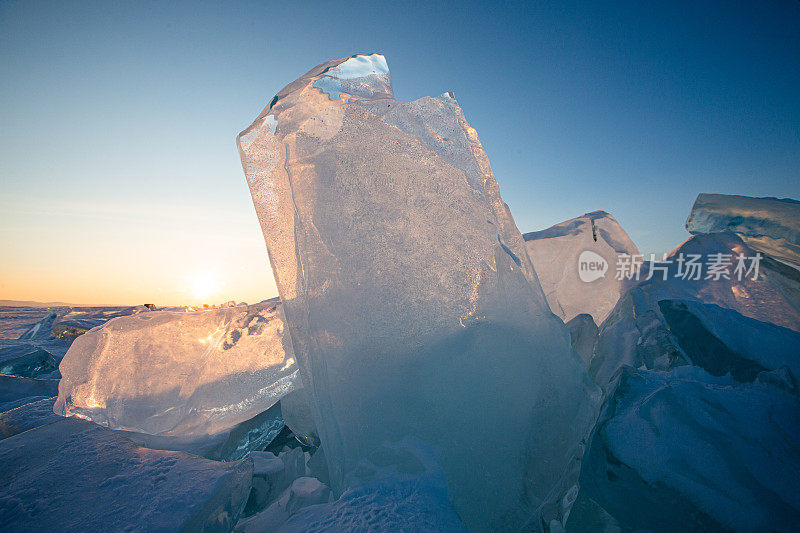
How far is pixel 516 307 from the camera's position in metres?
1.16

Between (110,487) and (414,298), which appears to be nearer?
(110,487)

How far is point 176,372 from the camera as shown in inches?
72.6

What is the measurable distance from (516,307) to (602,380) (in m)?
0.87

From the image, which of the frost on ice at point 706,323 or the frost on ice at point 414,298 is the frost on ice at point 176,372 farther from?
the frost on ice at point 706,323

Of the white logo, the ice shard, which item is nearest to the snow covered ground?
the white logo

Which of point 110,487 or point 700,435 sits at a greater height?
point 700,435

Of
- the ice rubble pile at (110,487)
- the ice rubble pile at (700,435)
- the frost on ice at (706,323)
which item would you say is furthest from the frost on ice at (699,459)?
the ice rubble pile at (110,487)

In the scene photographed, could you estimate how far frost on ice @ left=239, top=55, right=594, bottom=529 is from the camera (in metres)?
1.01

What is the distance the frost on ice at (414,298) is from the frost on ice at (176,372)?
853 millimetres

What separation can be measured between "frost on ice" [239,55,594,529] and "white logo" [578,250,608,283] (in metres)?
1.67

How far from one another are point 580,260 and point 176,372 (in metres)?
3.02

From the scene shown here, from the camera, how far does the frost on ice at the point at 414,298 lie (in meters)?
1.01

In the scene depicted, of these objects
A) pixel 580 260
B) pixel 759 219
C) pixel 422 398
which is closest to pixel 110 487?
pixel 422 398

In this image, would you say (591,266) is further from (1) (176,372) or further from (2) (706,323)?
(1) (176,372)
